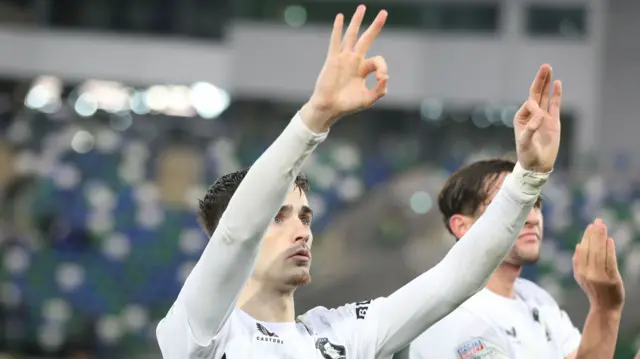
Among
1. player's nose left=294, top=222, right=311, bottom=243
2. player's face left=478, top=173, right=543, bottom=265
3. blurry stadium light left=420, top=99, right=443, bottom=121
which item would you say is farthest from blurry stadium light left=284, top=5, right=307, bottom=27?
player's nose left=294, top=222, right=311, bottom=243

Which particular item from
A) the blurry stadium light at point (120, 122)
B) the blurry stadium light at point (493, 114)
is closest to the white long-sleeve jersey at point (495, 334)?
the blurry stadium light at point (120, 122)

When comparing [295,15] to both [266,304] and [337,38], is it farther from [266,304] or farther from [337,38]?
[337,38]

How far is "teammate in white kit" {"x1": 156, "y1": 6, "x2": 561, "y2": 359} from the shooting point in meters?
2.28

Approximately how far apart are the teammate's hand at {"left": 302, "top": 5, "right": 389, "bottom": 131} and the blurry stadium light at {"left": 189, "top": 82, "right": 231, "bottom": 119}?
38.6 feet

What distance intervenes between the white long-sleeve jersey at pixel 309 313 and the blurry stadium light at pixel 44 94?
38.0 ft

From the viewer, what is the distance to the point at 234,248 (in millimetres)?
2312

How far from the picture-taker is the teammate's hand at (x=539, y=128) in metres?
2.53

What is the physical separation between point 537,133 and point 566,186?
8.07 metres

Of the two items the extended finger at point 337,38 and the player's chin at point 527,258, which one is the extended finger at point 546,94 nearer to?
the extended finger at point 337,38

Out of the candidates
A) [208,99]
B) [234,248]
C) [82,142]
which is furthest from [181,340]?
[208,99]

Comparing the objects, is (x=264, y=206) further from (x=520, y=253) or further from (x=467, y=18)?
(x=467, y=18)

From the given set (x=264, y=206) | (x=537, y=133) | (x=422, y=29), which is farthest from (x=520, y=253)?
(x=422, y=29)

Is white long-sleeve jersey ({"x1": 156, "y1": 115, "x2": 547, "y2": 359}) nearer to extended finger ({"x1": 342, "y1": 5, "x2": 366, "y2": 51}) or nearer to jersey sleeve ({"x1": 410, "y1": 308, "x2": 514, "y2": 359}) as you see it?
extended finger ({"x1": 342, "y1": 5, "x2": 366, "y2": 51})

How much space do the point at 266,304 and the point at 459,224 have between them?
38.7 inches
